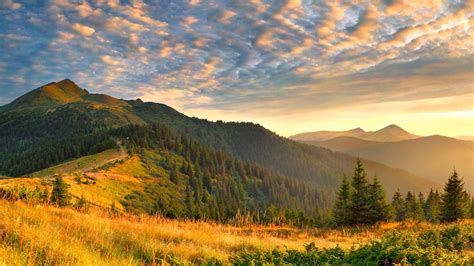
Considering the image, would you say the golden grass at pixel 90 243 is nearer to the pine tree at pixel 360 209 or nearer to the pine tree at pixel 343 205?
the pine tree at pixel 360 209

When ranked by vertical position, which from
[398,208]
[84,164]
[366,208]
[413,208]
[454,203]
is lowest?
[398,208]

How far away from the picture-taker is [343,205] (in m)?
43.8

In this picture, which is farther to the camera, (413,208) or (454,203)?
(413,208)

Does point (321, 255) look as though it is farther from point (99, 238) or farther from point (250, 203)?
point (250, 203)

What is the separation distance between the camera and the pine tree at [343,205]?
1500 inches

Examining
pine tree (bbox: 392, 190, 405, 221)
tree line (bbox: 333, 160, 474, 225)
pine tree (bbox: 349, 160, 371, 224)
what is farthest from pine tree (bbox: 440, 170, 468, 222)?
pine tree (bbox: 392, 190, 405, 221)

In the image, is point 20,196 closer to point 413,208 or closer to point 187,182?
point 413,208

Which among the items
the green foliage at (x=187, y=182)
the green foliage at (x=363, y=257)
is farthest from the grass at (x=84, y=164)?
the green foliage at (x=363, y=257)

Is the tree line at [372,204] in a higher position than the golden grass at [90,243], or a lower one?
lower

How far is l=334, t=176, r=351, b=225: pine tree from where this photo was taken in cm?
3811

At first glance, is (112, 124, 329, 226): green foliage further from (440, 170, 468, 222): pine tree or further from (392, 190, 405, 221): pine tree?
(440, 170, 468, 222): pine tree

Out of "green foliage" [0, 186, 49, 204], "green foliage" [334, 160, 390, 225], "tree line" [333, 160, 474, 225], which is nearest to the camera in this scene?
"green foliage" [0, 186, 49, 204]

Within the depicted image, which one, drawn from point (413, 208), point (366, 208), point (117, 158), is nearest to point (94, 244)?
point (366, 208)

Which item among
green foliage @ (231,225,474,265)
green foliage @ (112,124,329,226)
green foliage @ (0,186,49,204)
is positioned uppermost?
green foliage @ (231,225,474,265)
